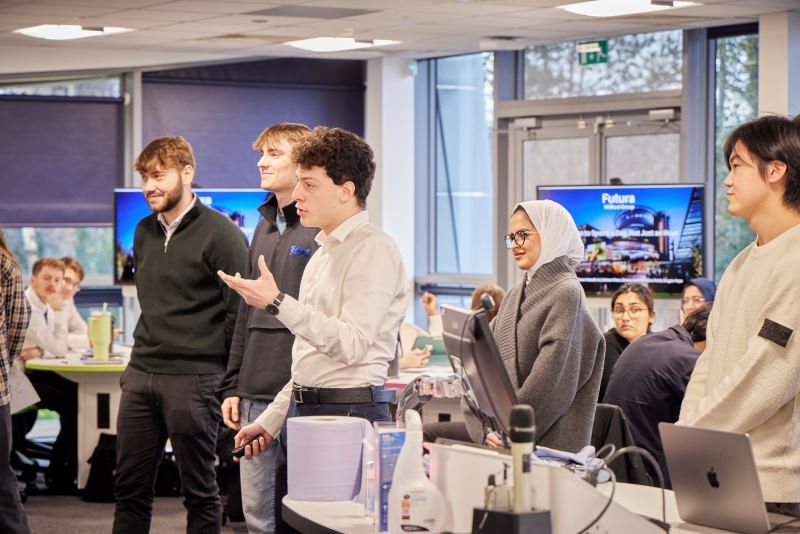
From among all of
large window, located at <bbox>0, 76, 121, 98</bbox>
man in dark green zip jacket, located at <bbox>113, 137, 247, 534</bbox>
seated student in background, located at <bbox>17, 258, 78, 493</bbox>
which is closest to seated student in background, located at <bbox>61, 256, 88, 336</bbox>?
seated student in background, located at <bbox>17, 258, 78, 493</bbox>

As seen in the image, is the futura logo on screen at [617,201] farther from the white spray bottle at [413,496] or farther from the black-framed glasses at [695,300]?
the white spray bottle at [413,496]

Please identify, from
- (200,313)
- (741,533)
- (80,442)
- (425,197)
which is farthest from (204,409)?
(425,197)

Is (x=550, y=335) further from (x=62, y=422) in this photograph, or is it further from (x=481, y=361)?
(x=62, y=422)

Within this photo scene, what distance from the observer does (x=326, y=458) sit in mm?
2756

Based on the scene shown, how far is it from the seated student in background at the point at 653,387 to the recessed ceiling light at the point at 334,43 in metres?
5.22

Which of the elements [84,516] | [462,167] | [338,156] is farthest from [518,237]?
[462,167]

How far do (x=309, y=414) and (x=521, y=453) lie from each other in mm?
1011

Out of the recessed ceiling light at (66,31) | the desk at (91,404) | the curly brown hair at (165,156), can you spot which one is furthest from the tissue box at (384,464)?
the recessed ceiling light at (66,31)

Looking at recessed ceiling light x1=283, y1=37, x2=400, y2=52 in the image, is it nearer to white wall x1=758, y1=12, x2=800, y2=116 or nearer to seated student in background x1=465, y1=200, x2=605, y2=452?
white wall x1=758, y1=12, x2=800, y2=116

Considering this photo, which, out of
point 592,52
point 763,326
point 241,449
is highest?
point 592,52

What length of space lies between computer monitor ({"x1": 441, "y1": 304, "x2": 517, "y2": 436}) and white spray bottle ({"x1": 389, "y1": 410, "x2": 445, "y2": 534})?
0.20 m

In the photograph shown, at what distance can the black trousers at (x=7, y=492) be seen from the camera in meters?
4.16

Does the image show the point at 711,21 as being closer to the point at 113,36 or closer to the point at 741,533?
the point at 113,36

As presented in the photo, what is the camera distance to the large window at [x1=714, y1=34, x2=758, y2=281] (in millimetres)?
8758
